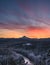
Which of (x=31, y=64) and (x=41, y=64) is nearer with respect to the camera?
(x=41, y=64)

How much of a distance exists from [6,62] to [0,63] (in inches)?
62.3

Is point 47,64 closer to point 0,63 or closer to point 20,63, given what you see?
point 20,63

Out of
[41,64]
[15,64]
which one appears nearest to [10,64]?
[15,64]

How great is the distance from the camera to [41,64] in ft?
103

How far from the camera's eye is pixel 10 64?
29922mm

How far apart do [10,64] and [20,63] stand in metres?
2.43

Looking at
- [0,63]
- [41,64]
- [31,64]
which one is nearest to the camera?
[0,63]

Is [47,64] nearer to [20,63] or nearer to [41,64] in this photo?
[41,64]

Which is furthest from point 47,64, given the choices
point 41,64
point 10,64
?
point 10,64

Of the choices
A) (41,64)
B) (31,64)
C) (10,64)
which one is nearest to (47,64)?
(41,64)

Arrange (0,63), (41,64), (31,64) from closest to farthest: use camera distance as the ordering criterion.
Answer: (0,63) < (41,64) < (31,64)

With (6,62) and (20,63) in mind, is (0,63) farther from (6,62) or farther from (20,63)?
(20,63)

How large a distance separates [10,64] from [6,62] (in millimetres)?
1107

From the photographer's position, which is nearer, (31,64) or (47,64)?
(47,64)
